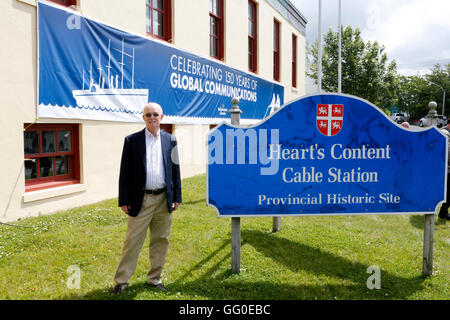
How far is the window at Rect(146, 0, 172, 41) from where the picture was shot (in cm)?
932

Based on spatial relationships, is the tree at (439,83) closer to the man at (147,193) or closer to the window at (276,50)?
the window at (276,50)

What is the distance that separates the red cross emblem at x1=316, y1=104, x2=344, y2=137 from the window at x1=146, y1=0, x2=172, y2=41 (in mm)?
6555

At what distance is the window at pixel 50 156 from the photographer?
6344 mm

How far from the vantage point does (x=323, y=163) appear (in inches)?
165

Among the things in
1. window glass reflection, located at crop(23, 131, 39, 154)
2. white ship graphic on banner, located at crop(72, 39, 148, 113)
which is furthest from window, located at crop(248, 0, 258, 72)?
window glass reflection, located at crop(23, 131, 39, 154)

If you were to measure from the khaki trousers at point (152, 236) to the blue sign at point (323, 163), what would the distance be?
0.63 m

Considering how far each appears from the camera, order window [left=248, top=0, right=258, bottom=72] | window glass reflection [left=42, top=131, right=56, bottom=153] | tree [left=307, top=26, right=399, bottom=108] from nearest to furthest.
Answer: window glass reflection [left=42, top=131, right=56, bottom=153]
window [left=248, top=0, right=258, bottom=72]
tree [left=307, top=26, right=399, bottom=108]

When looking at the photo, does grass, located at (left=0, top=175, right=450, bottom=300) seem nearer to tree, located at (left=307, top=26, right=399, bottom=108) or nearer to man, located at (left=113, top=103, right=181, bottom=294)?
man, located at (left=113, top=103, right=181, bottom=294)

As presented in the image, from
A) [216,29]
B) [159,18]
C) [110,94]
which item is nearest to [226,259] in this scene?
[110,94]

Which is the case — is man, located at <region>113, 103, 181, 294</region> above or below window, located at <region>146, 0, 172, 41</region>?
below

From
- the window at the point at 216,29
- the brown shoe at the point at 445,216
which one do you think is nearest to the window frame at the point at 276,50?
the window at the point at 216,29

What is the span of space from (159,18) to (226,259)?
7399 mm

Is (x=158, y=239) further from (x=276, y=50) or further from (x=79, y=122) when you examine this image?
(x=276, y=50)
